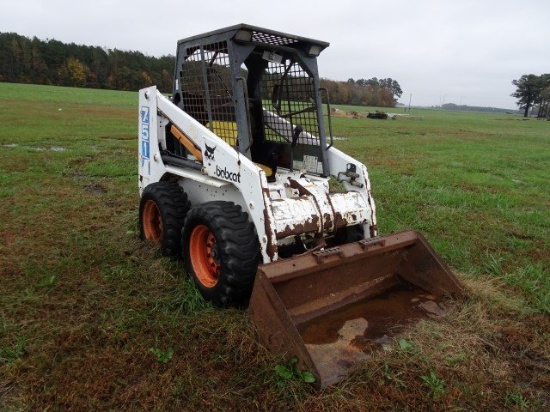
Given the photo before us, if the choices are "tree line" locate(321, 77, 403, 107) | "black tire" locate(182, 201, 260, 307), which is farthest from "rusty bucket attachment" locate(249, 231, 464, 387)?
"tree line" locate(321, 77, 403, 107)

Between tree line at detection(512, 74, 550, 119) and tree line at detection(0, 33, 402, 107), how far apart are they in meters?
38.6

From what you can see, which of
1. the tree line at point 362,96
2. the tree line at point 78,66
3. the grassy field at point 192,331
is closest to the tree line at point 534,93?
the tree line at point 362,96

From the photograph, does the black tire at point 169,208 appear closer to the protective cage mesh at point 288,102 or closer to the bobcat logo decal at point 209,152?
the bobcat logo decal at point 209,152

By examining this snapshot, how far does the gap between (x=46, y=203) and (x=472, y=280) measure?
18.5 feet

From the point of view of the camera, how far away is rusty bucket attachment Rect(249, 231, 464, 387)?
272cm

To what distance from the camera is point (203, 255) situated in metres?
3.78

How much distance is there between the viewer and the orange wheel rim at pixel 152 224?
4.76 m

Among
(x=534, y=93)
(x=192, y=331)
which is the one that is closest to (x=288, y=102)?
(x=192, y=331)

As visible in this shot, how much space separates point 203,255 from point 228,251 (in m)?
0.69

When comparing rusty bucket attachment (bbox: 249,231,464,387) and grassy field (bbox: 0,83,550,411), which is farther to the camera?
rusty bucket attachment (bbox: 249,231,464,387)

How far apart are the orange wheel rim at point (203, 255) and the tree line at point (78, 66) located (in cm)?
6168

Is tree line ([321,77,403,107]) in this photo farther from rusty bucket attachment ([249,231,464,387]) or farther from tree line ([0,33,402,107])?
rusty bucket attachment ([249,231,464,387])

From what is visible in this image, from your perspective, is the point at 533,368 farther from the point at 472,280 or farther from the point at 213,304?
the point at 213,304

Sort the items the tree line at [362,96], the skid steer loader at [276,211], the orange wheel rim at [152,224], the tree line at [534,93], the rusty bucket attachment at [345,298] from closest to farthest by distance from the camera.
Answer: the rusty bucket attachment at [345,298] → the skid steer loader at [276,211] → the orange wheel rim at [152,224] → the tree line at [362,96] → the tree line at [534,93]
